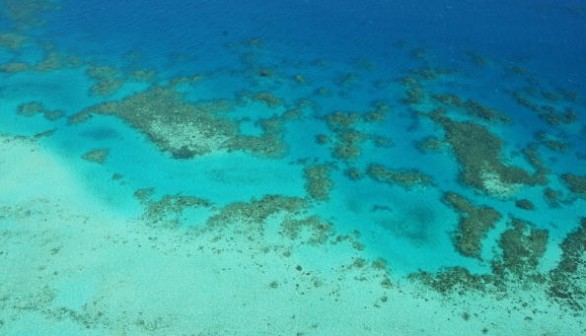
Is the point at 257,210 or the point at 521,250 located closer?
the point at 521,250

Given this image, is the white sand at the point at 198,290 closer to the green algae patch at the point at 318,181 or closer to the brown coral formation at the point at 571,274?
the brown coral formation at the point at 571,274

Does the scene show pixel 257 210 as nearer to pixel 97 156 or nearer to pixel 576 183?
pixel 97 156

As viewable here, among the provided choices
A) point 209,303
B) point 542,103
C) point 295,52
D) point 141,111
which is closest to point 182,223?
point 209,303

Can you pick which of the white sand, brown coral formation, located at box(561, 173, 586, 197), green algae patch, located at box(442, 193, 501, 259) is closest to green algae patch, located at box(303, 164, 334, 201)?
the white sand

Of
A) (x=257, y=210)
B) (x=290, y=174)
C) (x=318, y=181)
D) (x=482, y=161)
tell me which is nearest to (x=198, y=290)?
(x=257, y=210)

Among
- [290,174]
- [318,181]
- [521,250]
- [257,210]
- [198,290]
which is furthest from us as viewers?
[290,174]

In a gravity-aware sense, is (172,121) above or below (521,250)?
above

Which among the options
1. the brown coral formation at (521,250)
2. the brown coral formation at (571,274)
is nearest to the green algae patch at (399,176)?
the brown coral formation at (521,250)
